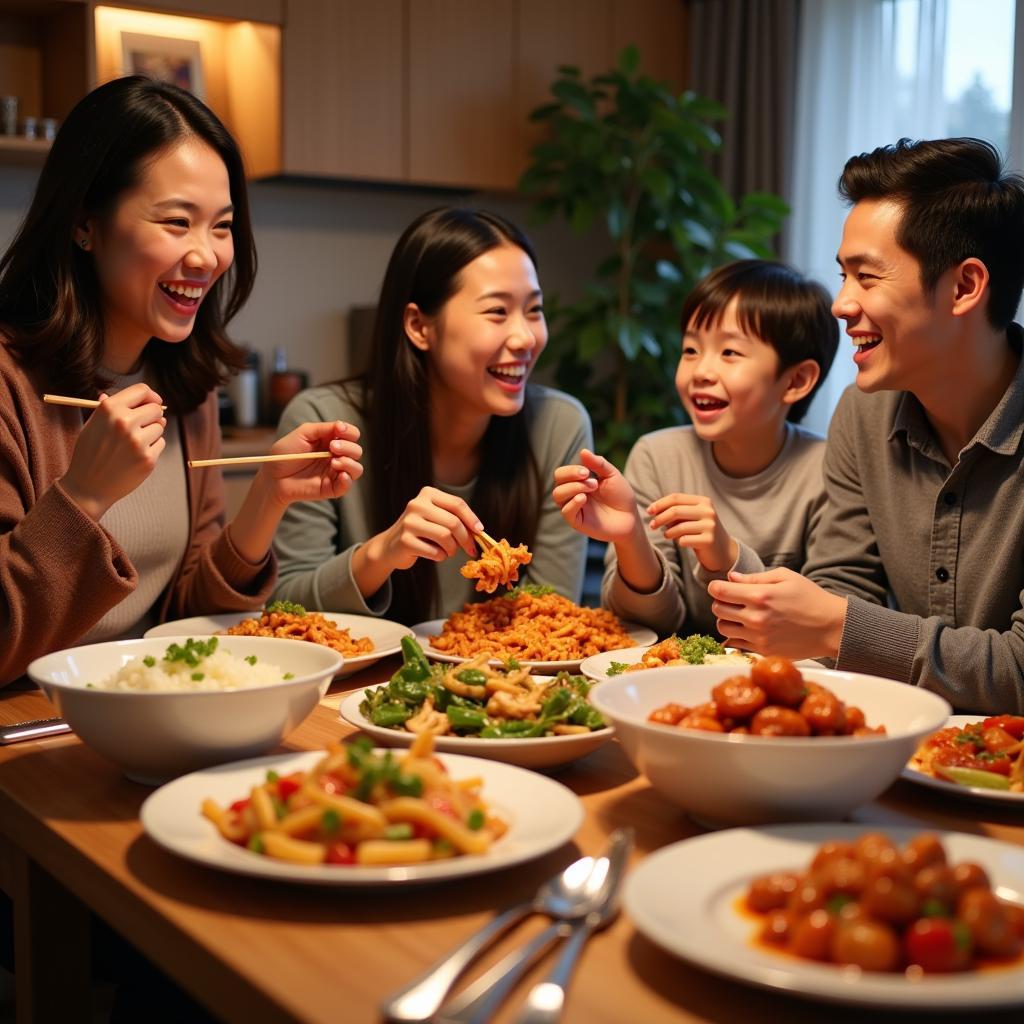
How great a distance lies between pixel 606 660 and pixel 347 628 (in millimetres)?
439

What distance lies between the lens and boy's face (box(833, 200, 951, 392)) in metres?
1.87

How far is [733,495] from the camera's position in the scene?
252cm

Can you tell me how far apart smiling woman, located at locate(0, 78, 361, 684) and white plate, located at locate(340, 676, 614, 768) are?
1.90 feet

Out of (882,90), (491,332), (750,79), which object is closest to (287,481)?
(491,332)

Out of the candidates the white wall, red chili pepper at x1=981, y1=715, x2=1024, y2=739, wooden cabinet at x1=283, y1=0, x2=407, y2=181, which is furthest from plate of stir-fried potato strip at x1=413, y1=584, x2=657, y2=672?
the white wall

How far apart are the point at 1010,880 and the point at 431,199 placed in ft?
14.5

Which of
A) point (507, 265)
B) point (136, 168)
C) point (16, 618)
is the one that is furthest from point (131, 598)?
point (507, 265)

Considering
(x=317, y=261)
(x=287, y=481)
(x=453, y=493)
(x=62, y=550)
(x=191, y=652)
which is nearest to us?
(x=191, y=652)

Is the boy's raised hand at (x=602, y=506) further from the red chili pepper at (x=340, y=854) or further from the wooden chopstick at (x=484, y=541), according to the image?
the red chili pepper at (x=340, y=854)

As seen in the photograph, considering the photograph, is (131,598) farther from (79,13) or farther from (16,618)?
(79,13)

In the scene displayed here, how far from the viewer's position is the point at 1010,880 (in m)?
0.91

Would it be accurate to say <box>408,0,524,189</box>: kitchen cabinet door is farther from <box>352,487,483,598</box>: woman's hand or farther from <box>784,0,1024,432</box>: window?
<box>352,487,483,598</box>: woman's hand

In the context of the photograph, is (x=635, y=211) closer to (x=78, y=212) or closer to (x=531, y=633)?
(x=78, y=212)

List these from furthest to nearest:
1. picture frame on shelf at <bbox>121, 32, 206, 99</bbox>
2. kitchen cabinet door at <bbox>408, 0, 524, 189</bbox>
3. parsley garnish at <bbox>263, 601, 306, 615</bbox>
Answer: kitchen cabinet door at <bbox>408, 0, 524, 189</bbox>, picture frame on shelf at <bbox>121, 32, 206, 99</bbox>, parsley garnish at <bbox>263, 601, 306, 615</bbox>
